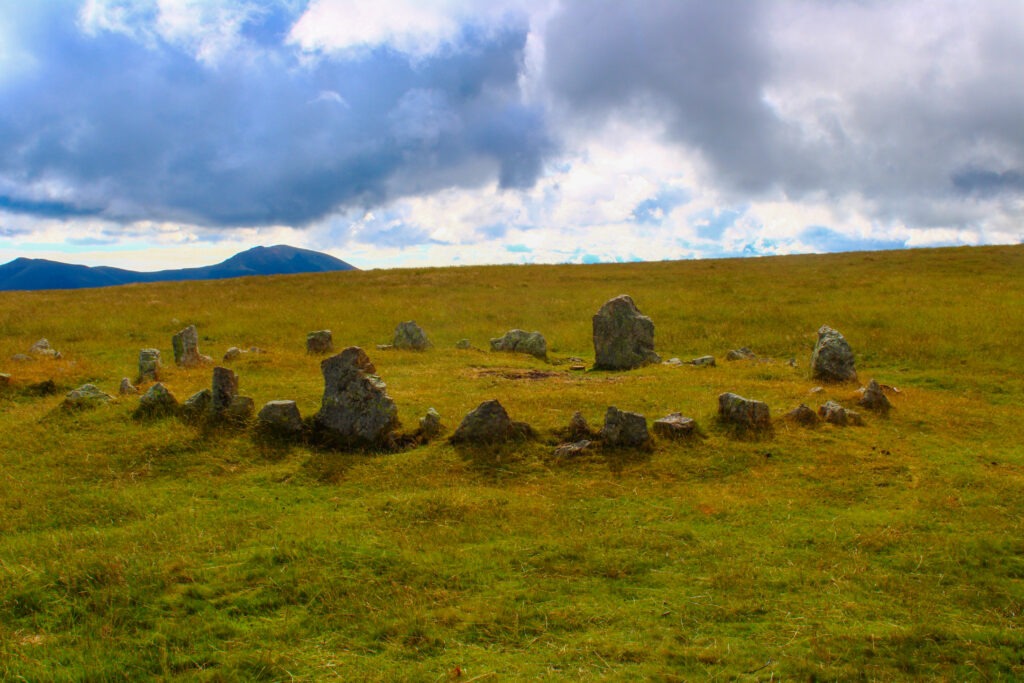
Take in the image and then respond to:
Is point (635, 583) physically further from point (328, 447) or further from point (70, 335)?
point (70, 335)

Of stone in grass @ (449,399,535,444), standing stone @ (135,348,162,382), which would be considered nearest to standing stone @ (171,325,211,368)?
standing stone @ (135,348,162,382)

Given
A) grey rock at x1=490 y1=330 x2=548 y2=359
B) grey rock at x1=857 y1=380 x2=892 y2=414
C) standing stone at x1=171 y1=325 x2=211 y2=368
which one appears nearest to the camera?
grey rock at x1=857 y1=380 x2=892 y2=414

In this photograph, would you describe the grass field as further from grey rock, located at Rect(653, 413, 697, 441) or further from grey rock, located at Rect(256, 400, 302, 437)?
grey rock, located at Rect(256, 400, 302, 437)

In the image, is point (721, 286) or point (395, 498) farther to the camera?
point (721, 286)

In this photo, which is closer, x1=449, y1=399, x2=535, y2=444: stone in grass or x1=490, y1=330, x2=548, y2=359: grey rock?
x1=449, y1=399, x2=535, y2=444: stone in grass

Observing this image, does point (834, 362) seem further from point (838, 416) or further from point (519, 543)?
point (519, 543)

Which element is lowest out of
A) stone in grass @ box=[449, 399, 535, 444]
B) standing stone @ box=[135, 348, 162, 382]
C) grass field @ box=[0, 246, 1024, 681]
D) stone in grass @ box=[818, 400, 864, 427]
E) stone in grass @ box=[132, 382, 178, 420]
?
grass field @ box=[0, 246, 1024, 681]

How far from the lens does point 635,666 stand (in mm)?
6270

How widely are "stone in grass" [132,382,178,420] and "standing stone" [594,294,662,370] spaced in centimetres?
1389

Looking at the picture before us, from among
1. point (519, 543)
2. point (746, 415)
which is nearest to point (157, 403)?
point (519, 543)

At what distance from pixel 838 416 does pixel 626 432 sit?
5.01 m

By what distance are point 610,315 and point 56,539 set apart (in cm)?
1752

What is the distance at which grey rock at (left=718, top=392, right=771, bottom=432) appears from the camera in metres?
13.3

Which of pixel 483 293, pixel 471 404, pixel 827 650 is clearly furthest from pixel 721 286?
pixel 827 650
